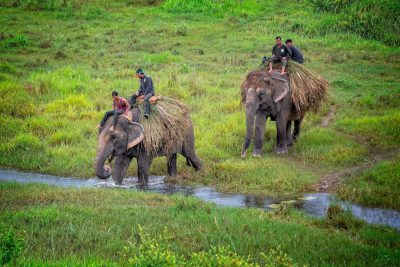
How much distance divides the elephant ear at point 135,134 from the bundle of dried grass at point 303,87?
4899 millimetres

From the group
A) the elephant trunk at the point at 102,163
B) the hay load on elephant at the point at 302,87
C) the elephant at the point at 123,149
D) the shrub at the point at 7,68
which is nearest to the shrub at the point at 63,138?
the elephant at the point at 123,149

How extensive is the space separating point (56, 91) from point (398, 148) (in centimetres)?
1046

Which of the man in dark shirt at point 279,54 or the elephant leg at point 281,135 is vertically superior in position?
the man in dark shirt at point 279,54

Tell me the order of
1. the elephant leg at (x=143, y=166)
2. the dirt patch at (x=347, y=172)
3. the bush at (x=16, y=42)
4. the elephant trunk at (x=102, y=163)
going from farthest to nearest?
the bush at (x=16, y=42)
the dirt patch at (x=347, y=172)
the elephant leg at (x=143, y=166)
the elephant trunk at (x=102, y=163)

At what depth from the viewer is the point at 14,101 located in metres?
18.6

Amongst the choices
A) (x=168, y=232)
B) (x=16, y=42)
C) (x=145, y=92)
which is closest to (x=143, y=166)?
(x=145, y=92)

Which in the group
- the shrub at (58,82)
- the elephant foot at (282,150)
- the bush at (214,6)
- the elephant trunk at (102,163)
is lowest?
the elephant foot at (282,150)

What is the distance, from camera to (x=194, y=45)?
29047 mm

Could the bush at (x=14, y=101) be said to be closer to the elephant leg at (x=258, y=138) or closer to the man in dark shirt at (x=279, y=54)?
the elephant leg at (x=258, y=138)

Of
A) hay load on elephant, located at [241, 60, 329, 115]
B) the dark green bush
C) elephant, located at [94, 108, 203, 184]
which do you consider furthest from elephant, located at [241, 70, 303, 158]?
the dark green bush

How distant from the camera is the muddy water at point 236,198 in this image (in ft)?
39.3

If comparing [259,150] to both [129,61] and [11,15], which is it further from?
[11,15]

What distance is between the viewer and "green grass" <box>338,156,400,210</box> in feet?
41.3

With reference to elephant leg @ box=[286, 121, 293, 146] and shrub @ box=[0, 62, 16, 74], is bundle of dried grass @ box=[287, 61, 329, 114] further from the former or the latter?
shrub @ box=[0, 62, 16, 74]
